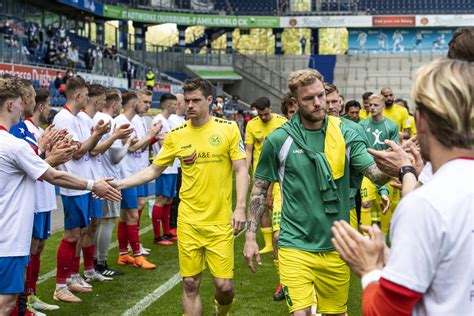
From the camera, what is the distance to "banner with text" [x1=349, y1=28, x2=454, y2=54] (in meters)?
49.5

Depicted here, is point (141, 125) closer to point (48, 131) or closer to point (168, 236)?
point (168, 236)

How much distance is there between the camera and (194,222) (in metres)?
5.78

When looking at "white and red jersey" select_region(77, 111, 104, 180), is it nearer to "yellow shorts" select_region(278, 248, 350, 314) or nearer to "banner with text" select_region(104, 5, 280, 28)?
"yellow shorts" select_region(278, 248, 350, 314)

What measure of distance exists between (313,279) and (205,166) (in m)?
1.67

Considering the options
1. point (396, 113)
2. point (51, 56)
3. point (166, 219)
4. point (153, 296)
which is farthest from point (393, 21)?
point (153, 296)

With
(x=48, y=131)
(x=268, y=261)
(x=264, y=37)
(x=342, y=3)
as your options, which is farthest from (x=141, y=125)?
(x=264, y=37)

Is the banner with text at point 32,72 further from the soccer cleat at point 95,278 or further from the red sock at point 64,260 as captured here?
the red sock at point 64,260

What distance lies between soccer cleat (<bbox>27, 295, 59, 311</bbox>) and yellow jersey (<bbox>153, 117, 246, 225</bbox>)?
1963 millimetres

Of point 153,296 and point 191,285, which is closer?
point 191,285

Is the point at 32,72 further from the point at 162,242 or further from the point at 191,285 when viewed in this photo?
the point at 191,285

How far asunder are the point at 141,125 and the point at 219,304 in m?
4.81

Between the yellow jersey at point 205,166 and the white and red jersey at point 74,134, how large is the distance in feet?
6.23

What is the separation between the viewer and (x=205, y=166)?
5.83m

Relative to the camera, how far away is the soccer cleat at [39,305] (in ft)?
22.1
